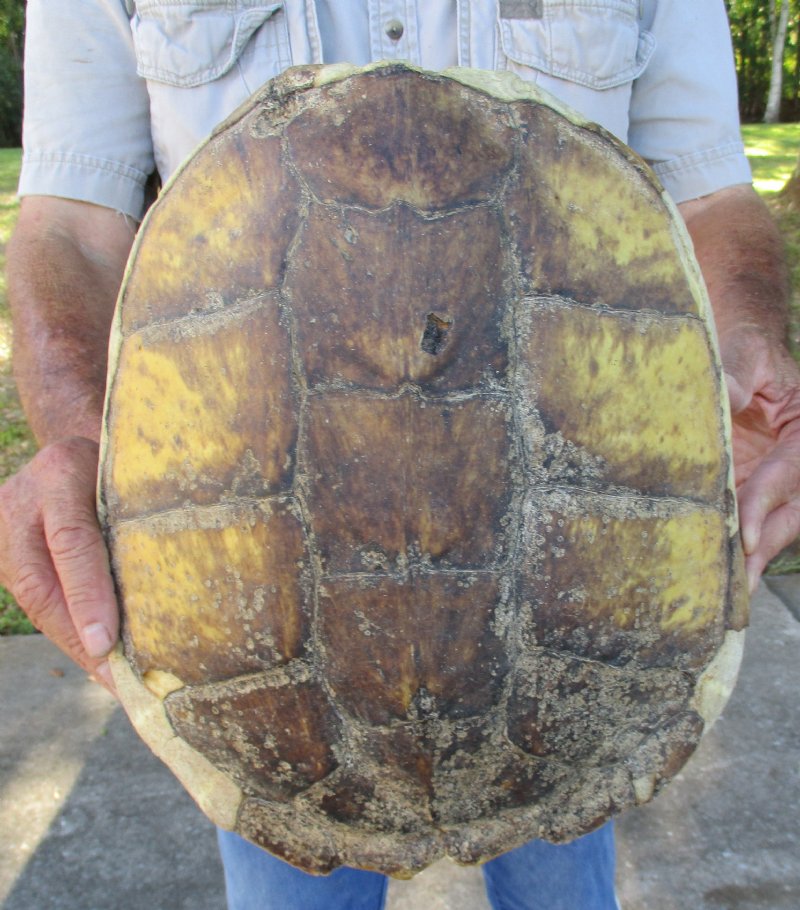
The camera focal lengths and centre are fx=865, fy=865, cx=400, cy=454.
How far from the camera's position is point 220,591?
100 centimetres

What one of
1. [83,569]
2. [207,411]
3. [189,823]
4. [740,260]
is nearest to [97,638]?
[83,569]

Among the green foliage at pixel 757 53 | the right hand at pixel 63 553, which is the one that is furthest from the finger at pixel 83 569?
the green foliage at pixel 757 53

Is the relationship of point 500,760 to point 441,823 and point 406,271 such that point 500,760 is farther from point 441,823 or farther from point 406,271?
point 406,271

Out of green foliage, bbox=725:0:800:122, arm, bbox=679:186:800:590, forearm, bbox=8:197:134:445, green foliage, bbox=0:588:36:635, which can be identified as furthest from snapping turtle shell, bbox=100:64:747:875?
green foliage, bbox=725:0:800:122

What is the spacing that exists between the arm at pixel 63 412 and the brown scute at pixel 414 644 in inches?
12.7

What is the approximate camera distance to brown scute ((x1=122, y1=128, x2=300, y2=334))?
3.16ft

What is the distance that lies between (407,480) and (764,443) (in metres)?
0.86

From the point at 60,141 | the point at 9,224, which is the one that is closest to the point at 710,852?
the point at 60,141

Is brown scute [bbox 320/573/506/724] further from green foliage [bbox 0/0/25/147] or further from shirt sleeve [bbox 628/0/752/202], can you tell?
green foliage [bbox 0/0/25/147]

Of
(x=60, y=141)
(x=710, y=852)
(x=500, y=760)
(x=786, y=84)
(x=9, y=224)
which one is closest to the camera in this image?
(x=500, y=760)

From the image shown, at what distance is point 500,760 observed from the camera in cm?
103

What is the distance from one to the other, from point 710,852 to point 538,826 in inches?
38.7

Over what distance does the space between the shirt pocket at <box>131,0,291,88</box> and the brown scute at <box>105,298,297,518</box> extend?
1.67 feet

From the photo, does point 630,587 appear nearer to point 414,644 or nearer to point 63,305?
point 414,644
